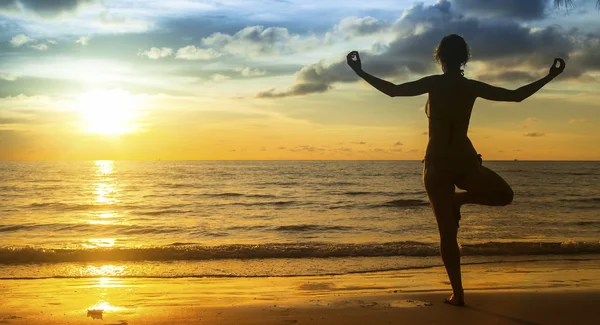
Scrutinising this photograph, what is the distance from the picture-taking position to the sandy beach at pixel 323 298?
500 cm

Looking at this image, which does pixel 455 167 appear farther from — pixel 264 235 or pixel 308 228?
pixel 308 228

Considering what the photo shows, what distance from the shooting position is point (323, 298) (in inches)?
257

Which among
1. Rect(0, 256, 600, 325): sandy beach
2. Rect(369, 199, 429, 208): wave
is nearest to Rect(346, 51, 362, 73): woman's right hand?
Rect(0, 256, 600, 325): sandy beach

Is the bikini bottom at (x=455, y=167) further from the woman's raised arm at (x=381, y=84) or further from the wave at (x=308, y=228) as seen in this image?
the wave at (x=308, y=228)

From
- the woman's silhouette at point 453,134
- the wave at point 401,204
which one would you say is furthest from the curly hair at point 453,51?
the wave at point 401,204

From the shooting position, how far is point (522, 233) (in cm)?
1697

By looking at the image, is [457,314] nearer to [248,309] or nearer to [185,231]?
[248,309]

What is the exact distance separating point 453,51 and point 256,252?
338 inches

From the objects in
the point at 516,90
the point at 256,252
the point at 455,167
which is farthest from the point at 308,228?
the point at 516,90

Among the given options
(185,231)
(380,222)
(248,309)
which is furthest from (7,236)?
(248,309)

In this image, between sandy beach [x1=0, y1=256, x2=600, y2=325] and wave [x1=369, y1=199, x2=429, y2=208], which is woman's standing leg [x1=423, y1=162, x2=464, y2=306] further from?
wave [x1=369, y1=199, x2=429, y2=208]

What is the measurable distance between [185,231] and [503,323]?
1483 centimetres

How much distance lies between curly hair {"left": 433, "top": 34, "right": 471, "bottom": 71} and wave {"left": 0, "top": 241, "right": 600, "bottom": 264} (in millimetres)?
→ 7889

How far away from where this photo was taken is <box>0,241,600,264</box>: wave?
1145cm
